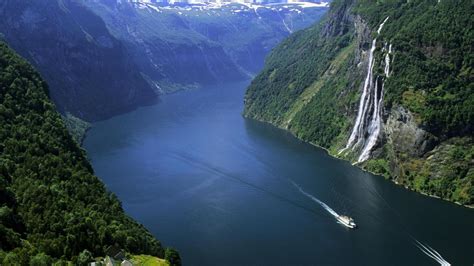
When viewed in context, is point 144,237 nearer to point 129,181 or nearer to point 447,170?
point 129,181

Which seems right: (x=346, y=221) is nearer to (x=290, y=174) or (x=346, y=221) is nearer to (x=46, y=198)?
(x=290, y=174)

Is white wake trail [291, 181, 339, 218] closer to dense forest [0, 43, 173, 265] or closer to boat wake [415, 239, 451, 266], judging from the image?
boat wake [415, 239, 451, 266]

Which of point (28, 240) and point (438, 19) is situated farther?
point (438, 19)

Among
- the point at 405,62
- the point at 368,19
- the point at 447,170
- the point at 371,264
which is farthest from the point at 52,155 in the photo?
the point at 368,19

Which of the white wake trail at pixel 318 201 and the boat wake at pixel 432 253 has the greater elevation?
the white wake trail at pixel 318 201

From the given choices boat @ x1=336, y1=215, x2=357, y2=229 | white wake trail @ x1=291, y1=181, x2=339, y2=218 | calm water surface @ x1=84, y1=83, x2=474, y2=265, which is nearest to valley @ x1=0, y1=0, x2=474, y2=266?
boat @ x1=336, y1=215, x2=357, y2=229

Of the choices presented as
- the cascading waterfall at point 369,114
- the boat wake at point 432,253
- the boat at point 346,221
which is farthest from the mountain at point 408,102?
the boat at point 346,221

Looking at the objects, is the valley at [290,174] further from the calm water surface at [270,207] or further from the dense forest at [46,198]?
the calm water surface at [270,207]
